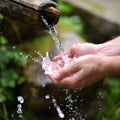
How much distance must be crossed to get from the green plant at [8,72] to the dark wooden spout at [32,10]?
1.13 metres

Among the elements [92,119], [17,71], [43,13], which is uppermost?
[43,13]

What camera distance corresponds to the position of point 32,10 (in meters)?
2.10

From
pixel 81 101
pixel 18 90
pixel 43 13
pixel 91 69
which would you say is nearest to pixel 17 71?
pixel 18 90

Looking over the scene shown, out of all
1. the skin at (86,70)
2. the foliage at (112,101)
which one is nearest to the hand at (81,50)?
the skin at (86,70)

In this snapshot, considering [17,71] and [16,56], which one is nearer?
[16,56]

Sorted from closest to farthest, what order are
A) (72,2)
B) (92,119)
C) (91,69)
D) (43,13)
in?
1. (91,69)
2. (43,13)
3. (92,119)
4. (72,2)

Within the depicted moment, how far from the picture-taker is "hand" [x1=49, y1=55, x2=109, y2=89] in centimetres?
176

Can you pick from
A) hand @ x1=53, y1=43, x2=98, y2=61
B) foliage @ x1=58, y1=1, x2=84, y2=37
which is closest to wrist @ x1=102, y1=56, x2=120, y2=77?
hand @ x1=53, y1=43, x2=98, y2=61

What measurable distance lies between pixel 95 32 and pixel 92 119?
2053mm

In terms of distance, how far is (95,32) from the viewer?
5.23 metres

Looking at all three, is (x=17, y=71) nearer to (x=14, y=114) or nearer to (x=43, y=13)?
(x=14, y=114)

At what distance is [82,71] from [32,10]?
19.3 inches

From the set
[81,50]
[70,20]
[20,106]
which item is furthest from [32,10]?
[70,20]

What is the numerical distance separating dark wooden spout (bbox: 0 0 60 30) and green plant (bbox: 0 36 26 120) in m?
1.13
